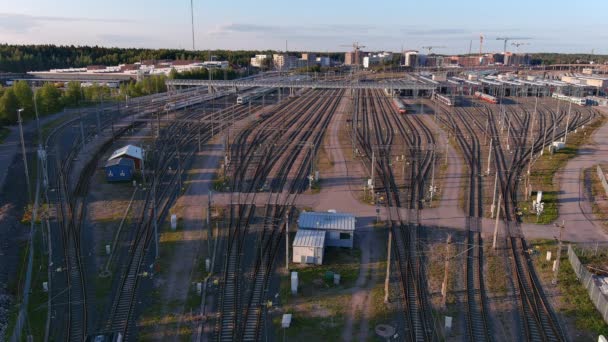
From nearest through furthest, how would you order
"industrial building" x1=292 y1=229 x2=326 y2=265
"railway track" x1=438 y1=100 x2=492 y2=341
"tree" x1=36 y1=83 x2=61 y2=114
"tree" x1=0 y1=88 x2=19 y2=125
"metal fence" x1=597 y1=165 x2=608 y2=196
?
1. "railway track" x1=438 y1=100 x2=492 y2=341
2. "industrial building" x1=292 y1=229 x2=326 y2=265
3. "metal fence" x1=597 y1=165 x2=608 y2=196
4. "tree" x1=0 y1=88 x2=19 y2=125
5. "tree" x1=36 y1=83 x2=61 y2=114

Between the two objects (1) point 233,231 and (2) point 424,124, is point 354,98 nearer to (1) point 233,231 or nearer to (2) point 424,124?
(2) point 424,124

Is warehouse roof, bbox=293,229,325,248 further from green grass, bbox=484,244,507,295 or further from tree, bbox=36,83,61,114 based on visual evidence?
tree, bbox=36,83,61,114

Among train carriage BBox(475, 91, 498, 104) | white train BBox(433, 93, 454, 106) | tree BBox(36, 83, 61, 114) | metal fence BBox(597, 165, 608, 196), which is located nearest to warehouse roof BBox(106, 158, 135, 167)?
tree BBox(36, 83, 61, 114)

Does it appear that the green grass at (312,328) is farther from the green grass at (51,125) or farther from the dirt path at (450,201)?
the green grass at (51,125)

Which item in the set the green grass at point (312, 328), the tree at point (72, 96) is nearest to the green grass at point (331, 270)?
the green grass at point (312, 328)

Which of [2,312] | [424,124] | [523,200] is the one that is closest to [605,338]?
[523,200]

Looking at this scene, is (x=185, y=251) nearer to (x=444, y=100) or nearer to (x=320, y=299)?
(x=320, y=299)

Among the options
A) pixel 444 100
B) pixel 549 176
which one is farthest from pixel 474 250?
pixel 444 100
